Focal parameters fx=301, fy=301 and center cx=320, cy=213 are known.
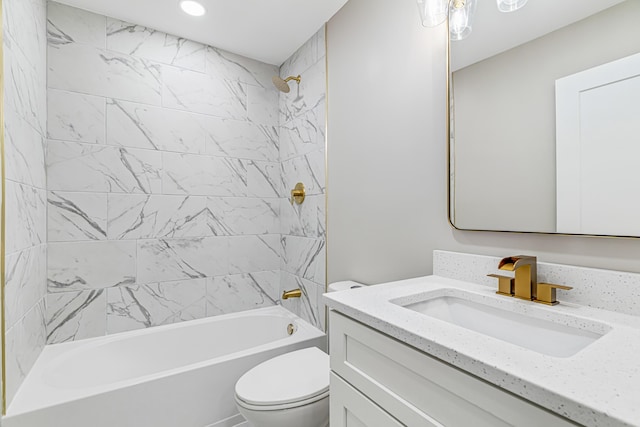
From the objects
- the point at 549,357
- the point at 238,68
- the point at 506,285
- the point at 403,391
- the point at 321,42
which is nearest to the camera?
the point at 549,357

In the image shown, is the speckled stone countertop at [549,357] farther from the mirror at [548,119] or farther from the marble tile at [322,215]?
the marble tile at [322,215]

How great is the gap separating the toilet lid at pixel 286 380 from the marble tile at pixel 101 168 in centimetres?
144

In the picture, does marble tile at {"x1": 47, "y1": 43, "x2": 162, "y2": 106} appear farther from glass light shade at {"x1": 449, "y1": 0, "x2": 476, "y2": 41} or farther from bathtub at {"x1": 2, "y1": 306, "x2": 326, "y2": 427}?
glass light shade at {"x1": 449, "y1": 0, "x2": 476, "y2": 41}

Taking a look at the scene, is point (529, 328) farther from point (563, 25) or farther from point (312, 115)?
point (312, 115)

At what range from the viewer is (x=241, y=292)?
96.2 inches

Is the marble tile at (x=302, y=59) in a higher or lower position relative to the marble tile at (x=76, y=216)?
higher

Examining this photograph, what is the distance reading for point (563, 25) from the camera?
933mm

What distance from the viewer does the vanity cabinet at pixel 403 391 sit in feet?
1.69

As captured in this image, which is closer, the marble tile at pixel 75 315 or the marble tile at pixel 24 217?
the marble tile at pixel 24 217

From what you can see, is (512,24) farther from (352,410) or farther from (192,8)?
(192,8)

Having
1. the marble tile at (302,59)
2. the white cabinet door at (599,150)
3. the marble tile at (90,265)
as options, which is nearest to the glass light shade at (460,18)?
the white cabinet door at (599,150)

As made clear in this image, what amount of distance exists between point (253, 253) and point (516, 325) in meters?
1.98

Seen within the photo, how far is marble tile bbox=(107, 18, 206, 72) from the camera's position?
1.99 meters

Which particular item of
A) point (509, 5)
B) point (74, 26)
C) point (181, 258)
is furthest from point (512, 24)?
point (74, 26)
